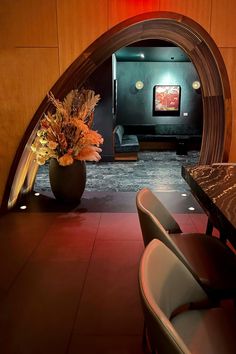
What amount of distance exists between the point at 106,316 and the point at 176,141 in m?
7.77

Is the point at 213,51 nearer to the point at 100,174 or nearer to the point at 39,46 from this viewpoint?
the point at 39,46

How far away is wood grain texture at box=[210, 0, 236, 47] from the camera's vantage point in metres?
3.47

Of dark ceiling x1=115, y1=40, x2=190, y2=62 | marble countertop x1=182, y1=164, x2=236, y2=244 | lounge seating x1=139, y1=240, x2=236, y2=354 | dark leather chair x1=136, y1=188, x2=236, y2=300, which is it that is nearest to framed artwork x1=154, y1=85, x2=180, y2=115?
dark ceiling x1=115, y1=40, x2=190, y2=62

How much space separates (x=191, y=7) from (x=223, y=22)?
412mm

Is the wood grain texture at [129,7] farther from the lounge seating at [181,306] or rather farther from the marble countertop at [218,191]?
the lounge seating at [181,306]

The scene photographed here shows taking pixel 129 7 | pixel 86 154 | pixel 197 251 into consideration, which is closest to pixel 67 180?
pixel 86 154

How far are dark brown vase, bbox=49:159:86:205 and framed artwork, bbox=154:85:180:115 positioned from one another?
640 centimetres

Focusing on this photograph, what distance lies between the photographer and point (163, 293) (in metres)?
1.03

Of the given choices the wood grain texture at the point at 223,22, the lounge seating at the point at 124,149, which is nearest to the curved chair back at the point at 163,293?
the wood grain texture at the point at 223,22

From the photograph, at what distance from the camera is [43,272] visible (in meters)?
2.47

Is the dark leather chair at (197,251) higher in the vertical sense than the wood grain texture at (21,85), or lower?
lower

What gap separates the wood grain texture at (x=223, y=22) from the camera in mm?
3469

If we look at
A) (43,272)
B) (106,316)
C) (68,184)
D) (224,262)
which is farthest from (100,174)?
(224,262)

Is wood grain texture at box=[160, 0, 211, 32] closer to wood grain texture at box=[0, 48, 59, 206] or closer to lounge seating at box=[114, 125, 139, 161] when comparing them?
wood grain texture at box=[0, 48, 59, 206]
